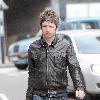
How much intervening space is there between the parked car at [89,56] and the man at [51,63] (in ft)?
14.4

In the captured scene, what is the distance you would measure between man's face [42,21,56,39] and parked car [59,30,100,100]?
4531mm

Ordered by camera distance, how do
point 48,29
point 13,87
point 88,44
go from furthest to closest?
point 13,87 → point 88,44 → point 48,29

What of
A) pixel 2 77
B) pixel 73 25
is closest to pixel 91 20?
pixel 73 25

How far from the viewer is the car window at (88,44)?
10586mm

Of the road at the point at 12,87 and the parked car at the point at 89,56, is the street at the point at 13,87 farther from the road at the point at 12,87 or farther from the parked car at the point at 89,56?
the parked car at the point at 89,56

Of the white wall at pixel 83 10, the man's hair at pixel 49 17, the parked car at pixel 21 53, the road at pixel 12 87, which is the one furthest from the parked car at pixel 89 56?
the white wall at pixel 83 10

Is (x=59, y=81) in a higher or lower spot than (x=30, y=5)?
lower

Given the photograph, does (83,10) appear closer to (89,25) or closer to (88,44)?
(89,25)

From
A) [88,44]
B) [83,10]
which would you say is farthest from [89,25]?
[88,44]

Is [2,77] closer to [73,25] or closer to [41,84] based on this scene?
[73,25]

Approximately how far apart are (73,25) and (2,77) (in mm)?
4990

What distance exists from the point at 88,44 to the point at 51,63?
5.98m

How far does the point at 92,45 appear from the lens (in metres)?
10.9

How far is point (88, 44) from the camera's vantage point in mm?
10906
